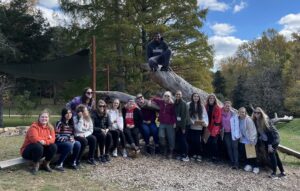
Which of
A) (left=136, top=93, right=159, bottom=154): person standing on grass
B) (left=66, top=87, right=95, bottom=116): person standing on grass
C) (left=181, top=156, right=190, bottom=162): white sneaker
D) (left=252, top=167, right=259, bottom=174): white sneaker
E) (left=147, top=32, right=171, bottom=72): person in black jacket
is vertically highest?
(left=147, top=32, right=171, bottom=72): person in black jacket

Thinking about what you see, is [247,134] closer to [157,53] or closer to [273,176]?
[273,176]

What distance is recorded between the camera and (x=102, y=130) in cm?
686

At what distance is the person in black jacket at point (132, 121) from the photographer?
7543mm

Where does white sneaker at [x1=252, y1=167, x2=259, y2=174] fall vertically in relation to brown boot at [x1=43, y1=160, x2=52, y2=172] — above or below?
below

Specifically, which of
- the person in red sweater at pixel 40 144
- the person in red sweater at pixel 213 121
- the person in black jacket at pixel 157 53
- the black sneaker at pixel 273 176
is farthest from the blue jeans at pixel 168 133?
the person in red sweater at pixel 40 144

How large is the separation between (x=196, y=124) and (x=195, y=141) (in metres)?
0.38

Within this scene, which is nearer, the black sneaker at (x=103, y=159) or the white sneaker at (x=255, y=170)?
the black sneaker at (x=103, y=159)

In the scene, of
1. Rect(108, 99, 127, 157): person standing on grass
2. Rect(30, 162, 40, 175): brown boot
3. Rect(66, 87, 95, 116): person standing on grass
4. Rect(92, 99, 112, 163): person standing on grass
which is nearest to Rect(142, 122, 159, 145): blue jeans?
Rect(108, 99, 127, 157): person standing on grass

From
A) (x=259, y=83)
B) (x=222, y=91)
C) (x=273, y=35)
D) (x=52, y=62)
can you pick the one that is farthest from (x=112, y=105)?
(x=273, y=35)

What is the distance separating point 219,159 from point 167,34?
11.6 meters

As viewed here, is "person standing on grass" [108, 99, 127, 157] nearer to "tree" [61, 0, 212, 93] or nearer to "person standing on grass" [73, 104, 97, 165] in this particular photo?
"person standing on grass" [73, 104, 97, 165]

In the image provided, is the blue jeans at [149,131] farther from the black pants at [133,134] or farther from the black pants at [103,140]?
the black pants at [103,140]

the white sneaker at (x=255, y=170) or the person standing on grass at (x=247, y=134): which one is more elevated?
the person standing on grass at (x=247, y=134)

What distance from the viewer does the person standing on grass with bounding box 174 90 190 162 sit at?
7.54 metres
